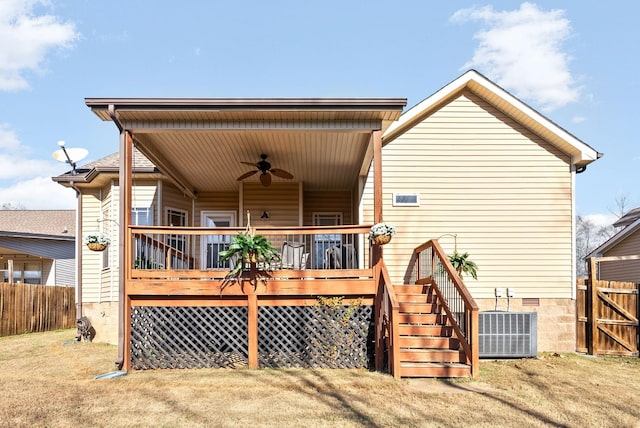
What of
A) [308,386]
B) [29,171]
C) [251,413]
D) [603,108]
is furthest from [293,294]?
[29,171]

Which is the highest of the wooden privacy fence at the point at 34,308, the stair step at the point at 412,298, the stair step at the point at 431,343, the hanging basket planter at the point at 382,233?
the hanging basket planter at the point at 382,233

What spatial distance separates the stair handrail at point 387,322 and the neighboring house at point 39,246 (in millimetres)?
13558

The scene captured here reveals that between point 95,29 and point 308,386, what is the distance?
48.4ft

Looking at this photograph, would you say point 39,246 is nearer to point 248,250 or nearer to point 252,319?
point 252,319

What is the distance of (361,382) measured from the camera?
6359 mm

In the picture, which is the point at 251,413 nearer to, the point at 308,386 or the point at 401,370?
the point at 308,386

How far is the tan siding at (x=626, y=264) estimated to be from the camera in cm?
1605

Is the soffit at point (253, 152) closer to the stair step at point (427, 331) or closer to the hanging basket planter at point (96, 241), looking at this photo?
the hanging basket planter at point (96, 241)

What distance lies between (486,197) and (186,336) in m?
5.88

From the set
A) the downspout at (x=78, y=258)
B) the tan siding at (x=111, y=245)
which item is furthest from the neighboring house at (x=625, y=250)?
the downspout at (x=78, y=258)

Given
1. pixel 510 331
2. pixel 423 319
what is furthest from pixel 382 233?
pixel 510 331

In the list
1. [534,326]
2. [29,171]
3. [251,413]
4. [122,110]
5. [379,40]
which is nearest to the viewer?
[251,413]

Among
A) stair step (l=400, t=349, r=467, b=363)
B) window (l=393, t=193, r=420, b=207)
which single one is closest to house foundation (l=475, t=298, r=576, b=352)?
window (l=393, t=193, r=420, b=207)

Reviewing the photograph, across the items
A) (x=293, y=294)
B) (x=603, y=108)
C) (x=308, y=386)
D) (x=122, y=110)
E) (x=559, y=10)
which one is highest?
(x=603, y=108)
